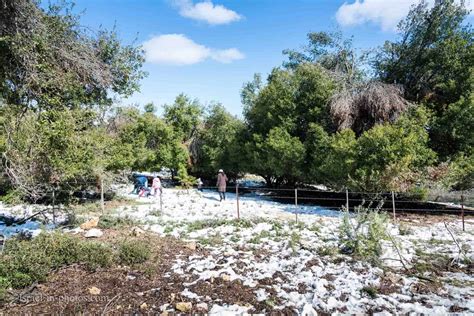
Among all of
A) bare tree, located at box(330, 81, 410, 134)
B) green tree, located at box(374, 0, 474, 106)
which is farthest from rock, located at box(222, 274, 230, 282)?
green tree, located at box(374, 0, 474, 106)

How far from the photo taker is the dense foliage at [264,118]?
690cm

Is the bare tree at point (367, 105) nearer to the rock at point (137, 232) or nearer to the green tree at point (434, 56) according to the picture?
the green tree at point (434, 56)

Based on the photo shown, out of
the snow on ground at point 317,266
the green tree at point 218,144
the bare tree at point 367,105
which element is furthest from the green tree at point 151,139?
the bare tree at point 367,105

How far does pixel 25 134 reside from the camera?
6.94 metres

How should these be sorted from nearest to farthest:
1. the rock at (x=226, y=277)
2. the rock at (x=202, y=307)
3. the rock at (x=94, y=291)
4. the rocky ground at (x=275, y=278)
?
the rock at (x=202, y=307)
the rocky ground at (x=275, y=278)
the rock at (x=94, y=291)
the rock at (x=226, y=277)

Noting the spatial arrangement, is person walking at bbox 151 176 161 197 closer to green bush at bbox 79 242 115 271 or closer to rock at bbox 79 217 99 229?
rock at bbox 79 217 99 229

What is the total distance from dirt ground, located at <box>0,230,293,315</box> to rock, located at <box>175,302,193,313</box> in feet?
0.19

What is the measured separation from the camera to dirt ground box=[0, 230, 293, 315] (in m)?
4.98

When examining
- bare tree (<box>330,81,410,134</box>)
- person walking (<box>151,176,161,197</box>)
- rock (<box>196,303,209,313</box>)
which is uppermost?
bare tree (<box>330,81,410,134</box>)

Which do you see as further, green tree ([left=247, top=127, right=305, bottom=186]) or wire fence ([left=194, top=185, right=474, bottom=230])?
green tree ([left=247, top=127, right=305, bottom=186])

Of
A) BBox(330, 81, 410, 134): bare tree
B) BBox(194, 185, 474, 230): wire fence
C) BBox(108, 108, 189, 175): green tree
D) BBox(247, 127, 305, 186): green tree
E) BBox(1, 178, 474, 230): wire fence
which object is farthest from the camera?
BBox(108, 108, 189, 175): green tree

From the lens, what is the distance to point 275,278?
594cm

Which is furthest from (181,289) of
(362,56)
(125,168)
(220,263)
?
(362,56)

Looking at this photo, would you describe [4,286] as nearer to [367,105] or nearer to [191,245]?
[191,245]
